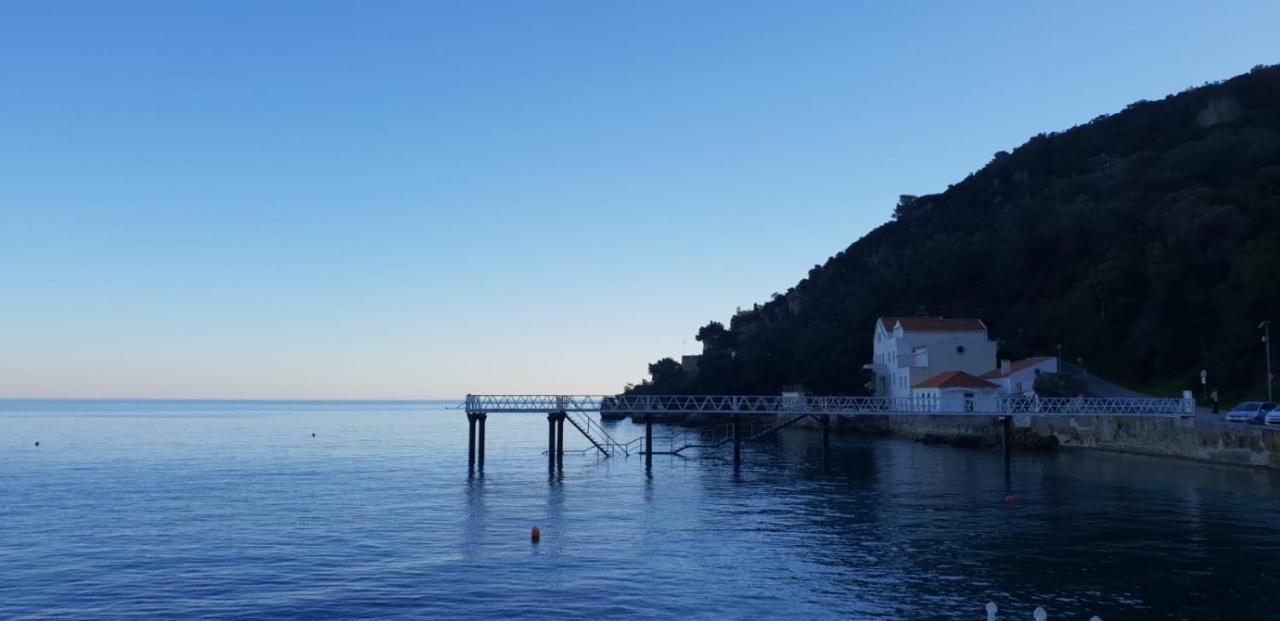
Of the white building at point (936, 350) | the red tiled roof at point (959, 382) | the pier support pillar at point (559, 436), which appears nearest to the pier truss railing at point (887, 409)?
the pier support pillar at point (559, 436)

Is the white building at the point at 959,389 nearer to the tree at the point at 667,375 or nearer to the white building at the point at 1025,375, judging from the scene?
the white building at the point at 1025,375

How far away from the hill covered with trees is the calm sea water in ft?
97.6

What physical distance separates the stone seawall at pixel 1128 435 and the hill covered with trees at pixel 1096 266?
14.5 meters

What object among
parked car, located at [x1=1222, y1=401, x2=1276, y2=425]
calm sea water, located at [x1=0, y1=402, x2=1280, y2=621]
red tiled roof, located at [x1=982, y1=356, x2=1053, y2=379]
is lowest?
calm sea water, located at [x1=0, y1=402, x2=1280, y2=621]

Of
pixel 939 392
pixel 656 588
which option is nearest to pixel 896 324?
pixel 939 392

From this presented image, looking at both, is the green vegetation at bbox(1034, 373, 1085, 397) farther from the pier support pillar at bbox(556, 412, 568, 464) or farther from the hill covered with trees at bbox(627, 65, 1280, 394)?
the pier support pillar at bbox(556, 412, 568, 464)

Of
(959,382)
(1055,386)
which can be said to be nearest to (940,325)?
(959,382)

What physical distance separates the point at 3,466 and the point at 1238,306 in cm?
9591

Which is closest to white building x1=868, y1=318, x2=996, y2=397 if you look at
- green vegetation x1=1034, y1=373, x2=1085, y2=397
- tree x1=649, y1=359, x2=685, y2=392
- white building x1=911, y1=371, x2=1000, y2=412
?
white building x1=911, y1=371, x2=1000, y2=412

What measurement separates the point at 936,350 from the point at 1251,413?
35257mm

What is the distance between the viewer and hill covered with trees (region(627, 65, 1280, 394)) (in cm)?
8431

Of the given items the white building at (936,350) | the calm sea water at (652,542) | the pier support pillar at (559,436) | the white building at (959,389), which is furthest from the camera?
the white building at (936,350)

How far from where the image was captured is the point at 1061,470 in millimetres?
57562

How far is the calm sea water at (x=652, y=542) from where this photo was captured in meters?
25.5
